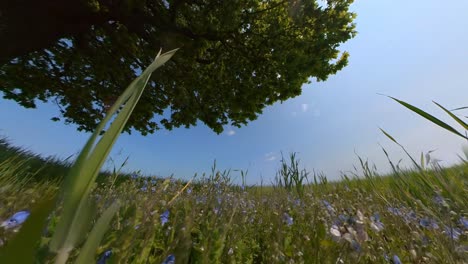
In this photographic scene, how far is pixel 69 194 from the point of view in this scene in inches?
12.5

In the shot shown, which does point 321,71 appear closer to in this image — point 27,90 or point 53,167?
point 53,167

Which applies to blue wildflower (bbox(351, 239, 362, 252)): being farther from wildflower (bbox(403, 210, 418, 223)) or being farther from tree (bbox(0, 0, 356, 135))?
tree (bbox(0, 0, 356, 135))

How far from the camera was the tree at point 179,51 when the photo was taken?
8625mm

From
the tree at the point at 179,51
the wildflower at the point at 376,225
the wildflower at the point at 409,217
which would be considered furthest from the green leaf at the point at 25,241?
the tree at the point at 179,51

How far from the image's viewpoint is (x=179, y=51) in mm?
9320

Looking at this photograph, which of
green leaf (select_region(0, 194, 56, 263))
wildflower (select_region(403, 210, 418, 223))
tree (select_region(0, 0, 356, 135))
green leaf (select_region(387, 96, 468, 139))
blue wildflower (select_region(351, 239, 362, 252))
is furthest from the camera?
tree (select_region(0, 0, 356, 135))

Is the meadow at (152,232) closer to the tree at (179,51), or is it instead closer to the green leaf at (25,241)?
the green leaf at (25,241)

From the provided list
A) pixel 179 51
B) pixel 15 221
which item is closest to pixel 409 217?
pixel 15 221

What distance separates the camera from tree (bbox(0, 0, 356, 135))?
8.62 metres

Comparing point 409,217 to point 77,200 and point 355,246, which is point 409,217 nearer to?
point 355,246

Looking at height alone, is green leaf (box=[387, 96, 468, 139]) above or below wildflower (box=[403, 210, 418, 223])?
above

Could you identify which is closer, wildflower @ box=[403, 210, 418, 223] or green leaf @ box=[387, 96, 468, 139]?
green leaf @ box=[387, 96, 468, 139]

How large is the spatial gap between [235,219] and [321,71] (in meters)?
8.37

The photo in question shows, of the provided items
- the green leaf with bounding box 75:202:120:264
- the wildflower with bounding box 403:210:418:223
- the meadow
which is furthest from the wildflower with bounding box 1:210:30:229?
the wildflower with bounding box 403:210:418:223
